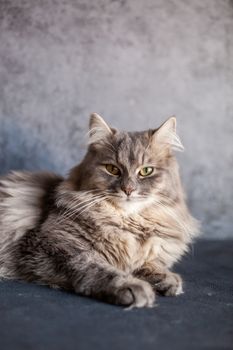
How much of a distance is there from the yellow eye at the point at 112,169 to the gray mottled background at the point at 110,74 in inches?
31.6

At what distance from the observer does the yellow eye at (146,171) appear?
1989 mm

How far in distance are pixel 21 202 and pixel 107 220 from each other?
0.44 metres

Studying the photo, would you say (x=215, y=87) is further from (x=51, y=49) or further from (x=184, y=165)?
(x=51, y=49)

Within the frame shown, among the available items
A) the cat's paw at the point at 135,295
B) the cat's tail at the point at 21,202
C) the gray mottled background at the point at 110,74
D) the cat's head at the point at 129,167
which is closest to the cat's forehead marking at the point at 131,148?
the cat's head at the point at 129,167

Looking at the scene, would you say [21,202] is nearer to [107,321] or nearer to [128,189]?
[128,189]

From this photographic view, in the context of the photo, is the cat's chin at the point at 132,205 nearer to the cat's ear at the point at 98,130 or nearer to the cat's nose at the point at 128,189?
the cat's nose at the point at 128,189

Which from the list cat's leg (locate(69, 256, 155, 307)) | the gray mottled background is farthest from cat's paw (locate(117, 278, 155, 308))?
the gray mottled background

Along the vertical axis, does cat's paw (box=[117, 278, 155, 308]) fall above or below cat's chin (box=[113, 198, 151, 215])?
below

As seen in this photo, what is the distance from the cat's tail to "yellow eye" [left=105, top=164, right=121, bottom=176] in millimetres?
329

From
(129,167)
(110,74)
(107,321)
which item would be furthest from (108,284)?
(110,74)

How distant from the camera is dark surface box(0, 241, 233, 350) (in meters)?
1.30

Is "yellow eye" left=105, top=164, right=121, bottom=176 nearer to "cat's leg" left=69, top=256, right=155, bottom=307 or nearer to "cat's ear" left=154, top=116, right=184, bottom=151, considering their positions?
"cat's ear" left=154, top=116, right=184, bottom=151

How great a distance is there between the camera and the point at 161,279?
73.2 inches

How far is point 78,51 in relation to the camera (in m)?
2.71
